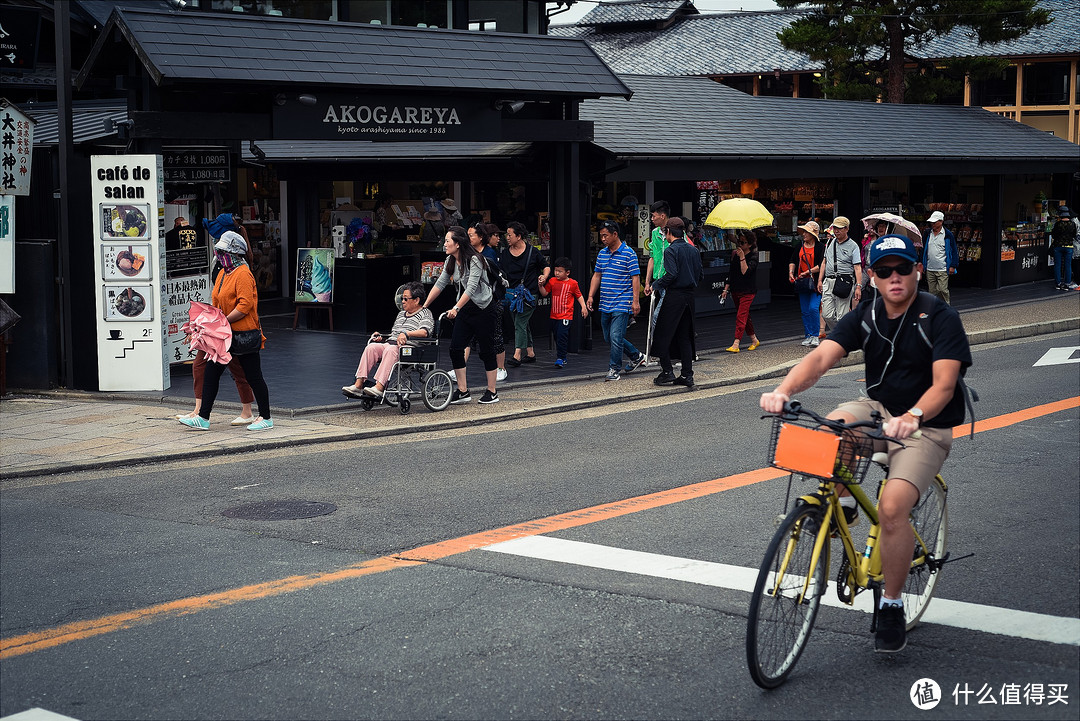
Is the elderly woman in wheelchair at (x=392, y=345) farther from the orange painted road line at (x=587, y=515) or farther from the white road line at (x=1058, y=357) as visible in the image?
the white road line at (x=1058, y=357)

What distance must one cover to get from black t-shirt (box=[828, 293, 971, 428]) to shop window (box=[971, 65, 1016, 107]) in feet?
134

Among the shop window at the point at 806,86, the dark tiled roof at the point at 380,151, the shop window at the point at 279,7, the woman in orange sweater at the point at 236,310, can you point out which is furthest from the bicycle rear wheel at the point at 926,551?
the shop window at the point at 806,86

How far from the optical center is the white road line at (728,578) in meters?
5.68

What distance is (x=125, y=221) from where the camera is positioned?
13.4 meters

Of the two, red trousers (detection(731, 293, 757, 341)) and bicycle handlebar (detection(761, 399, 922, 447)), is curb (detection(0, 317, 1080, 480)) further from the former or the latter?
bicycle handlebar (detection(761, 399, 922, 447))

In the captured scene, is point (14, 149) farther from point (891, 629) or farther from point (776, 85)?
point (776, 85)

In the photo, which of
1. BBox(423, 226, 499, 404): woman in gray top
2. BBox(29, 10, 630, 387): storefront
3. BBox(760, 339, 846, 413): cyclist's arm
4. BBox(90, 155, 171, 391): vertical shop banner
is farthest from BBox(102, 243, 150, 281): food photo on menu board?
BBox(760, 339, 846, 413): cyclist's arm

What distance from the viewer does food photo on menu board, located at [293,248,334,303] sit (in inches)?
736

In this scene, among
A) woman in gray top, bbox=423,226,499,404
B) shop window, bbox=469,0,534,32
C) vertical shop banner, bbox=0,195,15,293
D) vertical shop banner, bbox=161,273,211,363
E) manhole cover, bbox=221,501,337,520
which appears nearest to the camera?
manhole cover, bbox=221,501,337,520

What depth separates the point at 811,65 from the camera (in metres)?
43.6

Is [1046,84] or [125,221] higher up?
[1046,84]

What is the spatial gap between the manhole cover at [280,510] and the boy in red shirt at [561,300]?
726cm

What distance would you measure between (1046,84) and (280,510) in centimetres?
4008

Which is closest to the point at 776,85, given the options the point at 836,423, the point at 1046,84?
the point at 1046,84
